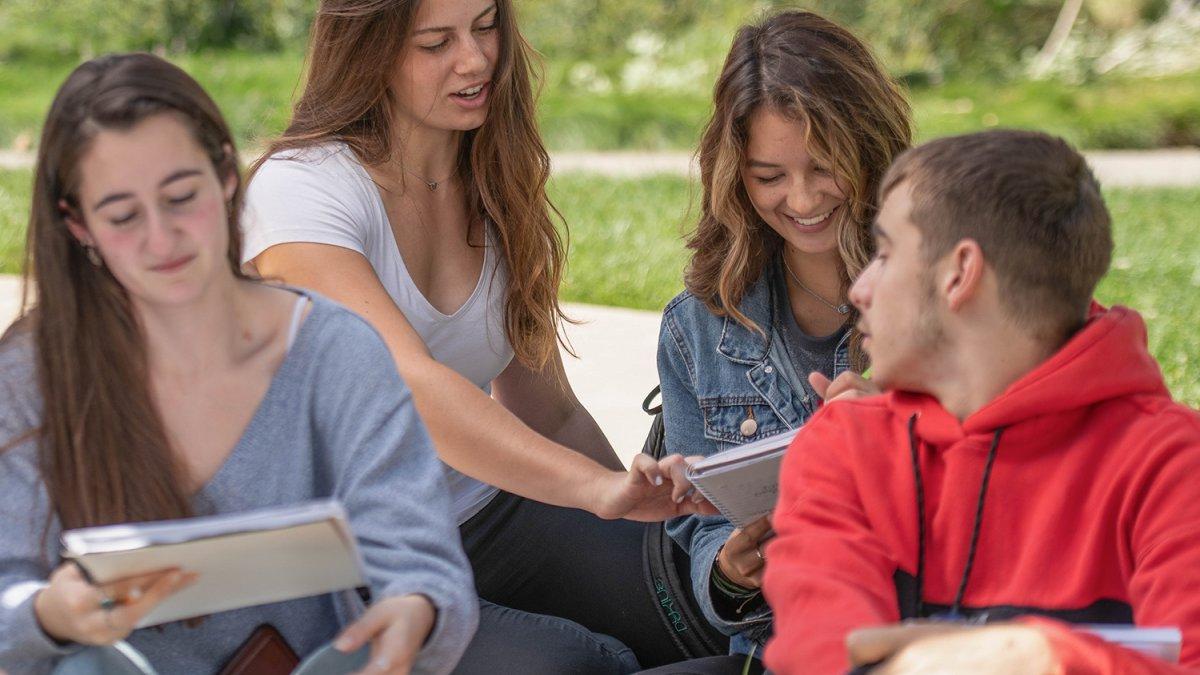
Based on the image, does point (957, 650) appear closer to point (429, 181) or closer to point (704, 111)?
point (429, 181)

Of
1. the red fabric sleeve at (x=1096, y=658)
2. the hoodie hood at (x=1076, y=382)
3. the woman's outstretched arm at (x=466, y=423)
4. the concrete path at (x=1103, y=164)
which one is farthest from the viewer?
the concrete path at (x=1103, y=164)

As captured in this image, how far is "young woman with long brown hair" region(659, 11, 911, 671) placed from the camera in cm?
270

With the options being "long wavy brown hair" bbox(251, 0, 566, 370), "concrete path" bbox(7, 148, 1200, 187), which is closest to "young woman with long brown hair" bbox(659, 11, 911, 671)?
"long wavy brown hair" bbox(251, 0, 566, 370)

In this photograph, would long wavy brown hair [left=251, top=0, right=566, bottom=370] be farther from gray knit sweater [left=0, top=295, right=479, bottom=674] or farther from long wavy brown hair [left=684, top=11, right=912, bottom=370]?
gray knit sweater [left=0, top=295, right=479, bottom=674]

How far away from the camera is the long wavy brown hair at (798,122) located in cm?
270

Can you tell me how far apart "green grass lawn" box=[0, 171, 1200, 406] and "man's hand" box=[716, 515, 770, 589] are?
251cm

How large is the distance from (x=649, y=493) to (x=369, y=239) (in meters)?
0.79

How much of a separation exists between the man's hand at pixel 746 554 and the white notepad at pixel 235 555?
77cm

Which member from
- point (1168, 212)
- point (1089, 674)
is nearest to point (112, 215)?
point (1089, 674)

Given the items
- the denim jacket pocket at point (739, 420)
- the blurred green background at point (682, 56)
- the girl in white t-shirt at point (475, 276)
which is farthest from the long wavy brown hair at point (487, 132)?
the blurred green background at point (682, 56)

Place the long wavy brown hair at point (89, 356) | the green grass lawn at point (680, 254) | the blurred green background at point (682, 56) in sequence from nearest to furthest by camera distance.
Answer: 1. the long wavy brown hair at point (89, 356)
2. the green grass lawn at point (680, 254)
3. the blurred green background at point (682, 56)

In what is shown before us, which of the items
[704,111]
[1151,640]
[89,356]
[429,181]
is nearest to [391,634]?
[89,356]

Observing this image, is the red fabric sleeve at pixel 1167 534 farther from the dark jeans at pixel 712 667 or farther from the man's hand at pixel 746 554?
the dark jeans at pixel 712 667

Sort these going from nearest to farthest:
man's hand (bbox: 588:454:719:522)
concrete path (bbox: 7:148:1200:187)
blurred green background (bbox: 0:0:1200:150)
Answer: man's hand (bbox: 588:454:719:522) < concrete path (bbox: 7:148:1200:187) < blurred green background (bbox: 0:0:1200:150)
